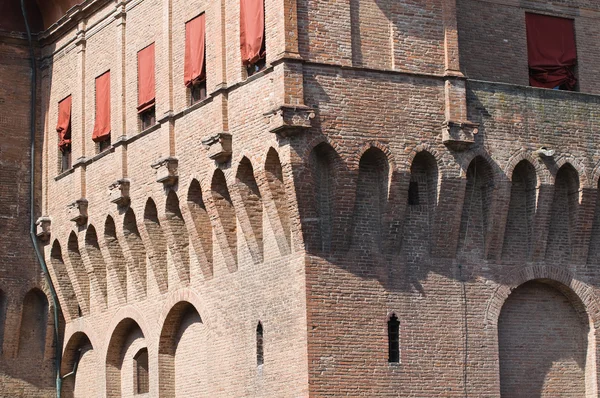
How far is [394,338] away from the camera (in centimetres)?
3619

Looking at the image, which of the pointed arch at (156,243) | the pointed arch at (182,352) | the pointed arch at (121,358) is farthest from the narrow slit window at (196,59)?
the pointed arch at (121,358)

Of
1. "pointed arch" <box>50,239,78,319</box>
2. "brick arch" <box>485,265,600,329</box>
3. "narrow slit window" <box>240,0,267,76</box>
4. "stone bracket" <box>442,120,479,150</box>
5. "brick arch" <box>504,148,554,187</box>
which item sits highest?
"narrow slit window" <box>240,0,267,76</box>

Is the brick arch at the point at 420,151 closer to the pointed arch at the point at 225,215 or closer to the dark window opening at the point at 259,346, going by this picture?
the pointed arch at the point at 225,215

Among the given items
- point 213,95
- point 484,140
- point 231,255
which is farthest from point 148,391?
point 484,140

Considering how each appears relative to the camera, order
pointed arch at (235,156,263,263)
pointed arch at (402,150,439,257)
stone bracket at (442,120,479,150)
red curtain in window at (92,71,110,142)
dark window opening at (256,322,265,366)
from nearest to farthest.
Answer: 1. stone bracket at (442,120,479,150)
2. pointed arch at (402,150,439,257)
3. dark window opening at (256,322,265,366)
4. pointed arch at (235,156,263,263)
5. red curtain in window at (92,71,110,142)

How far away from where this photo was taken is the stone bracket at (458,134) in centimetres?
3678

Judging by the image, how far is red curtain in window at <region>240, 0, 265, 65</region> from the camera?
37156 millimetres

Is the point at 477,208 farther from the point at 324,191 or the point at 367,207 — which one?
the point at 324,191

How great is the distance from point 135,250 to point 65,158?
5703 millimetres

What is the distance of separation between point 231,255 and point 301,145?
4323 millimetres

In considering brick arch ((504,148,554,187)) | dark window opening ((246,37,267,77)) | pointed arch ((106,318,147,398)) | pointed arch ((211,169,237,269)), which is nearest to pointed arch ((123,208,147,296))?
pointed arch ((106,318,147,398))

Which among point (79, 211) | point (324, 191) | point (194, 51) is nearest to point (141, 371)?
point (79, 211)

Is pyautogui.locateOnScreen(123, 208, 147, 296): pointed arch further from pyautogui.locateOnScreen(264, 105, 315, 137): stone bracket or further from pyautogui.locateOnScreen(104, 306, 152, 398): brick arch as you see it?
pyautogui.locateOnScreen(264, 105, 315, 137): stone bracket

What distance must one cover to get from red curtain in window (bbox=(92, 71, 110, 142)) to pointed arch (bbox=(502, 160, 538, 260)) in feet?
40.1
